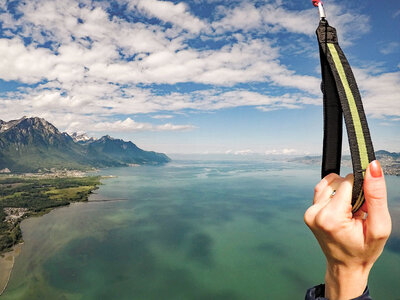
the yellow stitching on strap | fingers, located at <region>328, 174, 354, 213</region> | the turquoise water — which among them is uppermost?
the yellow stitching on strap

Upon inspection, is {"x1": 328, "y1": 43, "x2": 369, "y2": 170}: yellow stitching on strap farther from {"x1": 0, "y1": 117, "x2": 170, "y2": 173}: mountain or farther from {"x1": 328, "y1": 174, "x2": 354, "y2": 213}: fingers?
{"x1": 0, "y1": 117, "x2": 170, "y2": 173}: mountain

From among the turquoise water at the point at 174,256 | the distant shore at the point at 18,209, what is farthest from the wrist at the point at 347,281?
the distant shore at the point at 18,209

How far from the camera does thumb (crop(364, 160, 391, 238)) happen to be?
1.04m

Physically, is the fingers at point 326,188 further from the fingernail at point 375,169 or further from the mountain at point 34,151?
the mountain at point 34,151

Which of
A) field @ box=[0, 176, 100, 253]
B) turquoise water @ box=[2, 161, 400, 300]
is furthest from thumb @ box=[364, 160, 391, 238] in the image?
field @ box=[0, 176, 100, 253]

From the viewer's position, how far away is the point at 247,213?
46.4 metres

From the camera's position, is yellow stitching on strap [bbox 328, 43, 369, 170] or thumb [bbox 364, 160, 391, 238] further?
yellow stitching on strap [bbox 328, 43, 369, 170]

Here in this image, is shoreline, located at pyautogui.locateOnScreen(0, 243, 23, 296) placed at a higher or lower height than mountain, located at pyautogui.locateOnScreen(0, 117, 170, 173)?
lower

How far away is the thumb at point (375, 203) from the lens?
104 centimetres

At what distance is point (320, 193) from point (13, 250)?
38107mm

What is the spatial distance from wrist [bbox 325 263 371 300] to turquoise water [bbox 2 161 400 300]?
75.1 ft

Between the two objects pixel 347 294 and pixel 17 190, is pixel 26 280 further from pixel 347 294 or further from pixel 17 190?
pixel 17 190

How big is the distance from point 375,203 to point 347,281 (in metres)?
0.51

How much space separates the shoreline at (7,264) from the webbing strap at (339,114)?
29.1m
